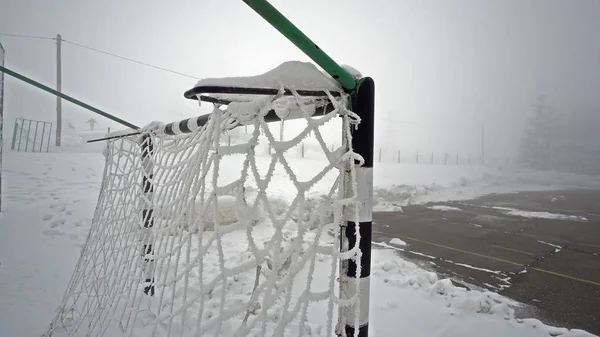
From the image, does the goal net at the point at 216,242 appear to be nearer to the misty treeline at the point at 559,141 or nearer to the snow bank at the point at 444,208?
the snow bank at the point at 444,208

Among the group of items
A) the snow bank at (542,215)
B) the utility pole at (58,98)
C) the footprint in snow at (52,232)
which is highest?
the utility pole at (58,98)

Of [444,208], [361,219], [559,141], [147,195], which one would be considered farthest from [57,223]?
[559,141]

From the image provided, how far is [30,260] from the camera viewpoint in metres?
3.44

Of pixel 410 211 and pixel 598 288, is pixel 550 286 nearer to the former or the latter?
pixel 598 288

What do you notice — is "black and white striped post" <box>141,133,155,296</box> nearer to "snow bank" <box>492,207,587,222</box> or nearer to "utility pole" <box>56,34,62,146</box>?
"snow bank" <box>492,207,587,222</box>

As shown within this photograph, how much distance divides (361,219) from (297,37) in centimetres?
70

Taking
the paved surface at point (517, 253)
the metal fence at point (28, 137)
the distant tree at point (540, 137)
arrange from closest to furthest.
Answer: the paved surface at point (517, 253) < the metal fence at point (28, 137) < the distant tree at point (540, 137)

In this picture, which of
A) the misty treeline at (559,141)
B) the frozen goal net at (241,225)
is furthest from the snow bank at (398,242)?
the misty treeline at (559,141)

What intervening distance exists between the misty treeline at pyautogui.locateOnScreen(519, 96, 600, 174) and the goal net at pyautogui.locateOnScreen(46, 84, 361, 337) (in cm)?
4148


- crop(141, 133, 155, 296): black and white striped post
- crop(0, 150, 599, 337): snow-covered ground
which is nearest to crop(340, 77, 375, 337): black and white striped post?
crop(0, 150, 599, 337): snow-covered ground

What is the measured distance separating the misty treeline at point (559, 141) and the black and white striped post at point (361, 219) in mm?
42930

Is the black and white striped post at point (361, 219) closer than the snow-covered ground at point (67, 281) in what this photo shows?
Yes

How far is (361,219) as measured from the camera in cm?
111

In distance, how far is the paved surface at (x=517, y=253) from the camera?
3258 mm
